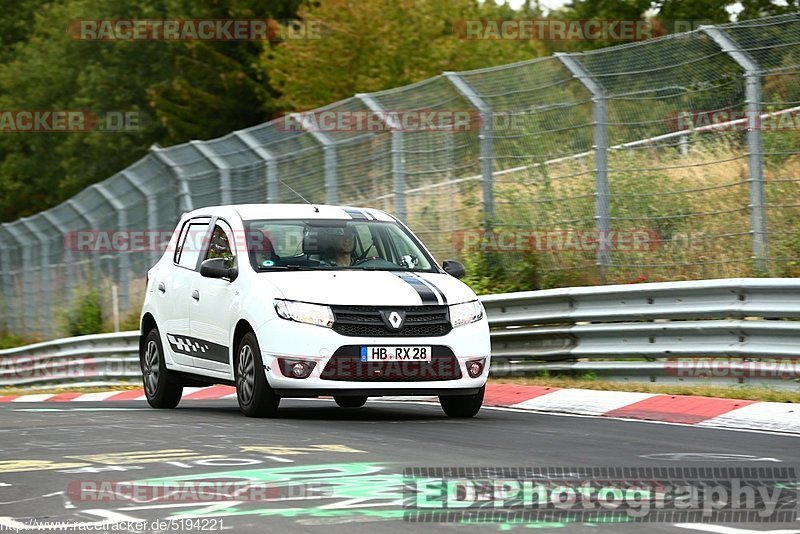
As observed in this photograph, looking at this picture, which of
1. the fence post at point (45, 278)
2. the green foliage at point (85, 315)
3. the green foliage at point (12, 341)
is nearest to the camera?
the green foliage at point (85, 315)

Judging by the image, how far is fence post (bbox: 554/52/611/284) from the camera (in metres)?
15.5

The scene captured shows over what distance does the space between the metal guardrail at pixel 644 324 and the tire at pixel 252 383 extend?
3661 mm

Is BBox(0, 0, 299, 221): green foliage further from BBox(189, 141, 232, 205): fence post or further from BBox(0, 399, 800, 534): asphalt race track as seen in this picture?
BBox(0, 399, 800, 534): asphalt race track

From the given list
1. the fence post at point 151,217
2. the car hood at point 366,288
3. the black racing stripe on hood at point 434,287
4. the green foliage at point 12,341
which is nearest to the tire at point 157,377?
the car hood at point 366,288

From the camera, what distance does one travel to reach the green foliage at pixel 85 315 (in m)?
28.5

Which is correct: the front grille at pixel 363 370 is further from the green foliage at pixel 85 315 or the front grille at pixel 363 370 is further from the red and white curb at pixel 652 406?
the green foliage at pixel 85 315

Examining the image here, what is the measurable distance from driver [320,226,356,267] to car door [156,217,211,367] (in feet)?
4.32

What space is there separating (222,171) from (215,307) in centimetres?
1032

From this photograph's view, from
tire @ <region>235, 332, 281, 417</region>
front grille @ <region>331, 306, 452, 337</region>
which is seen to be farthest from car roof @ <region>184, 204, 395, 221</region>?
front grille @ <region>331, 306, 452, 337</region>

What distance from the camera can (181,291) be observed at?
1346 centimetres

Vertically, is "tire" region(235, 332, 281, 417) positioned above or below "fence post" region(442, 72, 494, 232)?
below

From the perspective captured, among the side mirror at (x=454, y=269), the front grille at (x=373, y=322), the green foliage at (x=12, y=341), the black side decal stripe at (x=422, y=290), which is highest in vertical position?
the side mirror at (x=454, y=269)

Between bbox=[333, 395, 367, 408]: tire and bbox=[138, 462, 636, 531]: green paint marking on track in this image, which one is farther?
bbox=[333, 395, 367, 408]: tire

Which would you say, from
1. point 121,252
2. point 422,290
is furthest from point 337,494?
point 121,252
